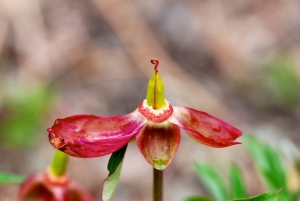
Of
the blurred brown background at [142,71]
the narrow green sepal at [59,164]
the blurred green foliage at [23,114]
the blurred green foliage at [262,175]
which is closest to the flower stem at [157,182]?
the narrow green sepal at [59,164]

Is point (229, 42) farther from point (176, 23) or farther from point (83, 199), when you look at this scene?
point (83, 199)

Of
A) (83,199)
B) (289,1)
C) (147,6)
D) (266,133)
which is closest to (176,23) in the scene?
(147,6)

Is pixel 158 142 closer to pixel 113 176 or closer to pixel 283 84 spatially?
pixel 113 176

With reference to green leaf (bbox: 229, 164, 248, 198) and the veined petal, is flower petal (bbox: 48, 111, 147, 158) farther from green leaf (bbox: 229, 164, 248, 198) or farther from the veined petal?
green leaf (bbox: 229, 164, 248, 198)

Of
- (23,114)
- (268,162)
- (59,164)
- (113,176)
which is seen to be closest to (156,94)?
(113,176)

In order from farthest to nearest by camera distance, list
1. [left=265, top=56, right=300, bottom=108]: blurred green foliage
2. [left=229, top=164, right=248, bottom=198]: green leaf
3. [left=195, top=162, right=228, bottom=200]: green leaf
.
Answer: [left=265, top=56, right=300, bottom=108]: blurred green foliage
[left=195, top=162, right=228, bottom=200]: green leaf
[left=229, top=164, right=248, bottom=198]: green leaf

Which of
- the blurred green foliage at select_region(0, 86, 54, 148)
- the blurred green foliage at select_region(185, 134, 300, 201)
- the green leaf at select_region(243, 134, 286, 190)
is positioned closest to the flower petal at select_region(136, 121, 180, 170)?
the blurred green foliage at select_region(185, 134, 300, 201)

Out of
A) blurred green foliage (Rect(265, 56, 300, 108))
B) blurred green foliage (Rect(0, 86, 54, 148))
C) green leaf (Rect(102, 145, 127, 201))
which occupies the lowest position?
green leaf (Rect(102, 145, 127, 201))
